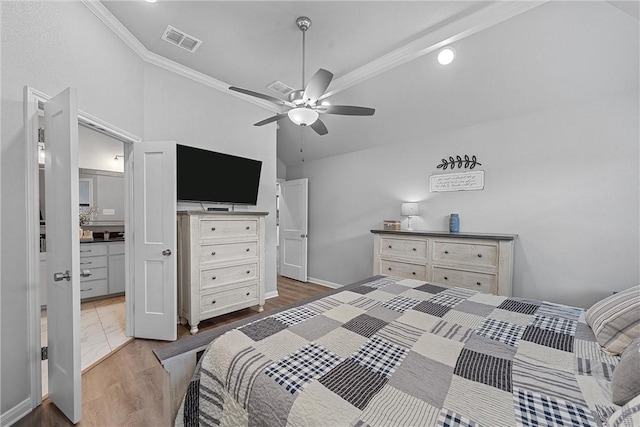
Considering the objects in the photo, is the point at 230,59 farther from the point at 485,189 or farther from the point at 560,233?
the point at 560,233

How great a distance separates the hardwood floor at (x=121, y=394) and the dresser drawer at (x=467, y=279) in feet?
9.43

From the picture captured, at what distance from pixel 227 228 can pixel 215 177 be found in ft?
2.36

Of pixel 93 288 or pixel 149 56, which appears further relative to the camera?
pixel 93 288

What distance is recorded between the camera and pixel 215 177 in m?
3.34

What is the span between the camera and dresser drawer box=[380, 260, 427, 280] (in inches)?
126

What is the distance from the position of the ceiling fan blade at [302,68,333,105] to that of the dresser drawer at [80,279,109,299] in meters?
4.11

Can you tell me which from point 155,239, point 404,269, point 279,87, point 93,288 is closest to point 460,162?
point 404,269

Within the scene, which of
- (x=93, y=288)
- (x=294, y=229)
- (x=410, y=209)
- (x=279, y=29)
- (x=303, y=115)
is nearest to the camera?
(x=303, y=115)

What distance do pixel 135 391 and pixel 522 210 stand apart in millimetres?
4084

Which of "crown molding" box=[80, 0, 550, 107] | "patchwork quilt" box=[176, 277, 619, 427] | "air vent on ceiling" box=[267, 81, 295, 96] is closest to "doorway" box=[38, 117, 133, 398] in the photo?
"crown molding" box=[80, 0, 550, 107]

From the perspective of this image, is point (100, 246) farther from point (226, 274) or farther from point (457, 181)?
point (457, 181)

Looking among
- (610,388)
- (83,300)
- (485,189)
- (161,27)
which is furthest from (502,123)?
(83,300)

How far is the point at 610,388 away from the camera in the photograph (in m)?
0.87

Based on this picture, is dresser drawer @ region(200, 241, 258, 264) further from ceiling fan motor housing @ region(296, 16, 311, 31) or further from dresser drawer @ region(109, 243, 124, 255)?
ceiling fan motor housing @ region(296, 16, 311, 31)
